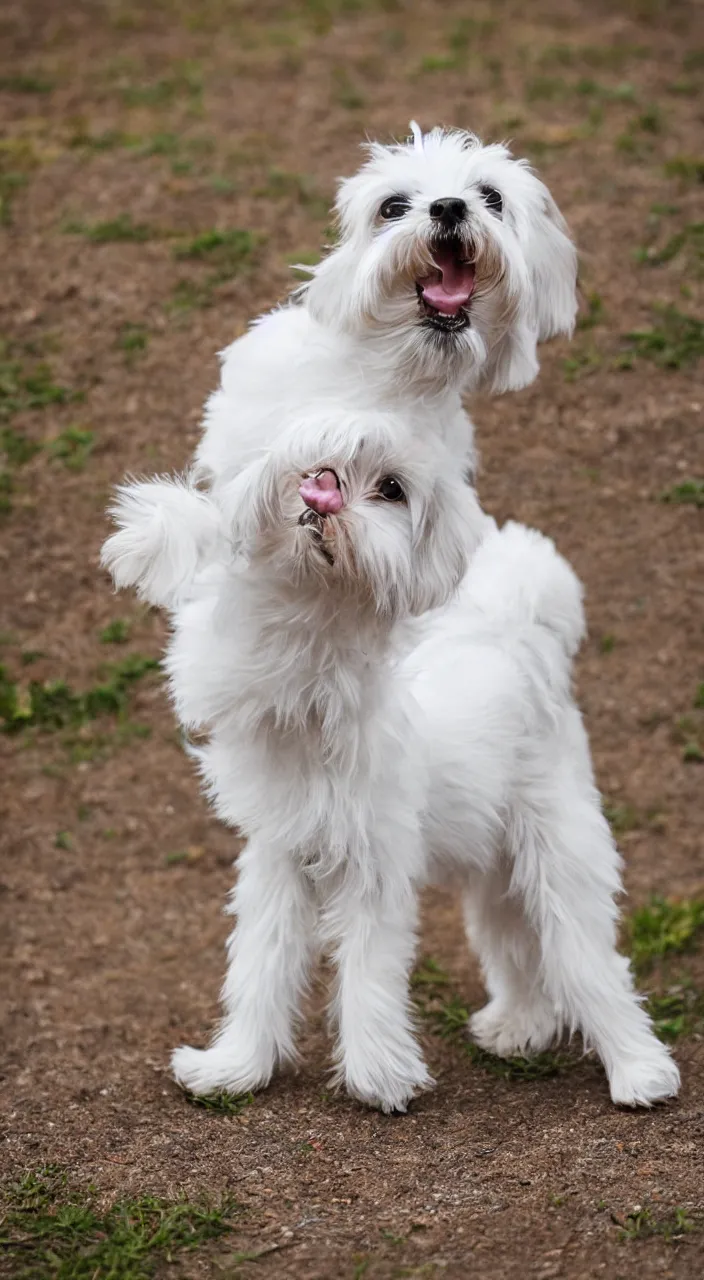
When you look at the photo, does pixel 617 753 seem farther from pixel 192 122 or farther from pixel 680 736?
pixel 192 122

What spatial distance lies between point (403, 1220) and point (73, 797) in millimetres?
3189

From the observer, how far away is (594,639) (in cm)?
688

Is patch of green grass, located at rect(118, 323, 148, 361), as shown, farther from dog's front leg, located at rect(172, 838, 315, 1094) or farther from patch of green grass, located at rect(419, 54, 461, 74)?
dog's front leg, located at rect(172, 838, 315, 1094)

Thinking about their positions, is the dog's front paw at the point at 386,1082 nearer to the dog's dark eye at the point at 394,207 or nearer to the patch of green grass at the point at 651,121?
the dog's dark eye at the point at 394,207

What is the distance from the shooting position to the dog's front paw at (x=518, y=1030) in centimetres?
471

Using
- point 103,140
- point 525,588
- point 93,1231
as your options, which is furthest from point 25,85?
point 93,1231

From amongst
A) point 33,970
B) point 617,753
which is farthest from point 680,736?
point 33,970

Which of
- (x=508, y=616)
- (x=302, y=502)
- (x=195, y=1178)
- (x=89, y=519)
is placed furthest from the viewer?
(x=89, y=519)

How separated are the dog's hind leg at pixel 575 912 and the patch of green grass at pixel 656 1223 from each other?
87cm

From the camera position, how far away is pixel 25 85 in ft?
33.5

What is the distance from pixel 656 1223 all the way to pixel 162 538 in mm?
1942

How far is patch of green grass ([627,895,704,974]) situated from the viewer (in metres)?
5.45

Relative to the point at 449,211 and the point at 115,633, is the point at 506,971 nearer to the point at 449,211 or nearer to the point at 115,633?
the point at 449,211

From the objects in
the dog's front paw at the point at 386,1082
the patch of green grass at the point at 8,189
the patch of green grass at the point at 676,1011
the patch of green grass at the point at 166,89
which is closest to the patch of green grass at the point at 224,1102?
the dog's front paw at the point at 386,1082
